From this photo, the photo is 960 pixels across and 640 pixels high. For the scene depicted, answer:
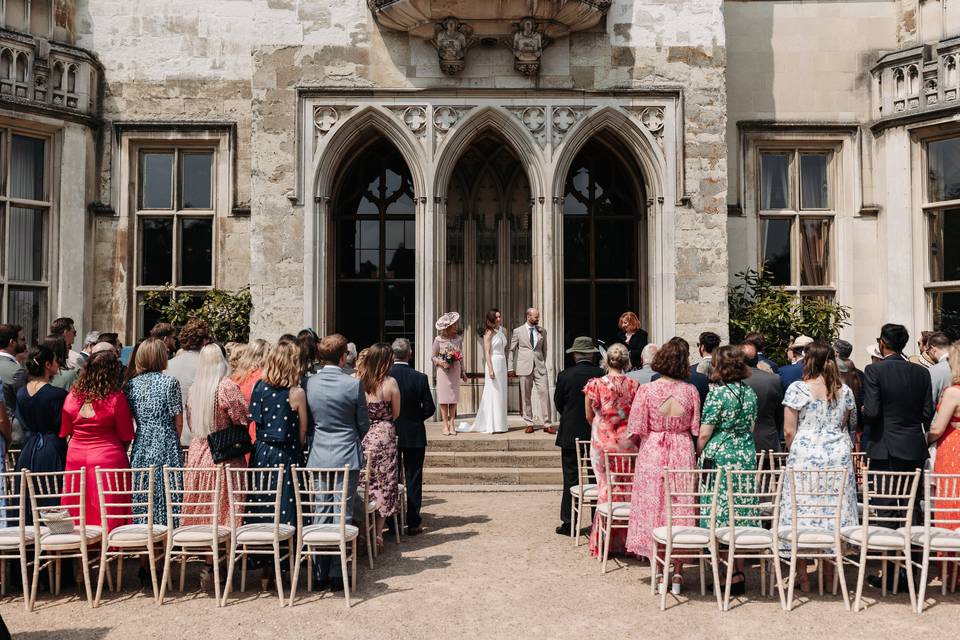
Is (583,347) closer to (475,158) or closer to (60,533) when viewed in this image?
(60,533)

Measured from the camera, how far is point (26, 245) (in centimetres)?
1205

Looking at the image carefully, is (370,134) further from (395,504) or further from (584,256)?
(395,504)

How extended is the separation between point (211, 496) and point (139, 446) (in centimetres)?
62

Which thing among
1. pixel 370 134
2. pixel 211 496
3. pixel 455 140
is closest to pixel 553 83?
pixel 455 140

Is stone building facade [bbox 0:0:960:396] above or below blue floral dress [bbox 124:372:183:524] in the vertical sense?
above

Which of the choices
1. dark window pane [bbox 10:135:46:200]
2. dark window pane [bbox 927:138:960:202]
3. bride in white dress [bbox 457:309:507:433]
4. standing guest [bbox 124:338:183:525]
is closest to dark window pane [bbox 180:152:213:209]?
dark window pane [bbox 10:135:46:200]

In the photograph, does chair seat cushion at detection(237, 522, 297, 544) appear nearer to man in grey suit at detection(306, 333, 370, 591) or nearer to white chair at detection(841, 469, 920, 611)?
man in grey suit at detection(306, 333, 370, 591)

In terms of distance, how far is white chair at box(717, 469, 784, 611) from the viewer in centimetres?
533

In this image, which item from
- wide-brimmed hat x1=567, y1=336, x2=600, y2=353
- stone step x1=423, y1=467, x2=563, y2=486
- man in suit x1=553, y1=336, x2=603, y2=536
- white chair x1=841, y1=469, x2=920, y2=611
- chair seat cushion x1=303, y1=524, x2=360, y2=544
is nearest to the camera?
white chair x1=841, y1=469, x2=920, y2=611

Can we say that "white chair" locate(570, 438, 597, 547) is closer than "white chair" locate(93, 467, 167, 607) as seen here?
No

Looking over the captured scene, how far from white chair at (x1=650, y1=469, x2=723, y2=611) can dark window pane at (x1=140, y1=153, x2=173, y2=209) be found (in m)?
9.60

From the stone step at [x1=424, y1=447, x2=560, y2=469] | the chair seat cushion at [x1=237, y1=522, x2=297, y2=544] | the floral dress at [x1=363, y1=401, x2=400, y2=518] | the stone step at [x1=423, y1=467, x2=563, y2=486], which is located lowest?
the stone step at [x1=423, y1=467, x2=563, y2=486]

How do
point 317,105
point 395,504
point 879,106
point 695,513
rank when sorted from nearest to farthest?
1. point 695,513
2. point 395,504
3. point 317,105
4. point 879,106

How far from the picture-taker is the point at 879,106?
497 inches
